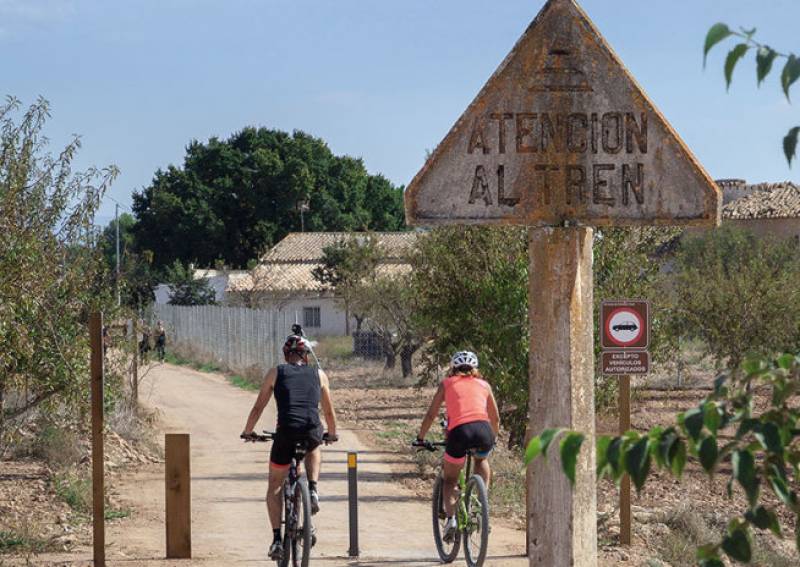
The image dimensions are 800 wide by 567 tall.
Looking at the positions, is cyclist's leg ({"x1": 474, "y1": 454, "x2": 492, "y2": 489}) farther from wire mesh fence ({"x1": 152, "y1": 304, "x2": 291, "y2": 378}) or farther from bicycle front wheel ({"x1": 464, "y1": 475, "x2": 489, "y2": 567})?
wire mesh fence ({"x1": 152, "y1": 304, "x2": 291, "y2": 378})

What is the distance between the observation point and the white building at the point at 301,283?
181ft

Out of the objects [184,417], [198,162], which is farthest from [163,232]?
[184,417]

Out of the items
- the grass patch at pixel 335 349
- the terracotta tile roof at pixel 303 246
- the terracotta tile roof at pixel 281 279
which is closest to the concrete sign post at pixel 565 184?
the terracotta tile roof at pixel 281 279

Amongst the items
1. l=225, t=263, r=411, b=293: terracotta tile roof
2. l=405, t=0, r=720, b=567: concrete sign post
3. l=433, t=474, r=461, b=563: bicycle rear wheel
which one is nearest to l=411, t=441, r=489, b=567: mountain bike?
l=433, t=474, r=461, b=563: bicycle rear wheel

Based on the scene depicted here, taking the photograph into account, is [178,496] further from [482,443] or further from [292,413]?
[482,443]

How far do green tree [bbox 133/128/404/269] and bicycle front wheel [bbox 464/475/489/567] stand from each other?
6442 cm

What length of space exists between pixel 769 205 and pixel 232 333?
107 feet

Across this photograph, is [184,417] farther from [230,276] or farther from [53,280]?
[230,276]

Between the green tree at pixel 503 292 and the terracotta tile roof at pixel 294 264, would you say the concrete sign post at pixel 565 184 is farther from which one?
the terracotta tile roof at pixel 294 264

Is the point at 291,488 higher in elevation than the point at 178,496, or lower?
higher

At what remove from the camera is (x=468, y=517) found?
37.4ft

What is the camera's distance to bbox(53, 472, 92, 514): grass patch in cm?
1498

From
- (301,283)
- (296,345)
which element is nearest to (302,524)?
(296,345)

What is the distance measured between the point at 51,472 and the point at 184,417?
9863 millimetres
